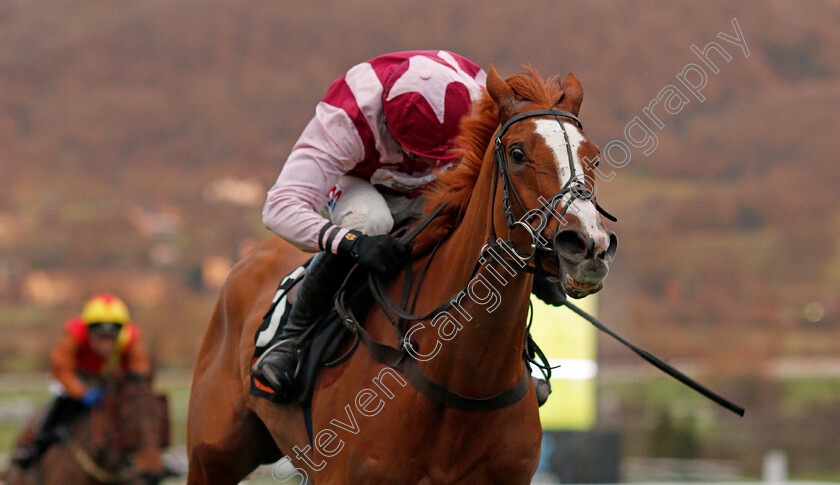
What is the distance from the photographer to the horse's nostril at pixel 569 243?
6.86ft

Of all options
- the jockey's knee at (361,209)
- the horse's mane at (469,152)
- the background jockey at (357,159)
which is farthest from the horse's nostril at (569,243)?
the jockey's knee at (361,209)

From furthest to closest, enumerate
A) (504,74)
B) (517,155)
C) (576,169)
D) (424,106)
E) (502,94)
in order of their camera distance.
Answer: (504,74) → (424,106) → (502,94) → (517,155) → (576,169)

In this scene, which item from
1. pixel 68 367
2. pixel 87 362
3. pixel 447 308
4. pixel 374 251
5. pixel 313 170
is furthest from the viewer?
pixel 87 362

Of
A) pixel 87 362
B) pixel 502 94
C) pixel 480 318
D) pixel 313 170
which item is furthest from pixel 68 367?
pixel 502 94

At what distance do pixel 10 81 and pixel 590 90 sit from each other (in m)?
42.8

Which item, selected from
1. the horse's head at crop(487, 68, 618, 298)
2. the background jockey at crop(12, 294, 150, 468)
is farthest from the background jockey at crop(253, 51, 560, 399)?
the background jockey at crop(12, 294, 150, 468)

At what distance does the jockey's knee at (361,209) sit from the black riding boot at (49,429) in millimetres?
4516

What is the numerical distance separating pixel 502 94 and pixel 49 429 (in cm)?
562

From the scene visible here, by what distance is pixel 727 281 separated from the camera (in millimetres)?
54969

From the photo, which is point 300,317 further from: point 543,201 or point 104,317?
point 104,317

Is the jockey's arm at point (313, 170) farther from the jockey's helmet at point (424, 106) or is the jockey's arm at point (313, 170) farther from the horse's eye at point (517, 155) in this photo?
the horse's eye at point (517, 155)

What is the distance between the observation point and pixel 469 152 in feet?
8.61

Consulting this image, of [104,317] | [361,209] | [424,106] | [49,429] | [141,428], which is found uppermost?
[424,106]

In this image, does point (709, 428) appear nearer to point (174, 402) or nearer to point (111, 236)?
point (174, 402)
